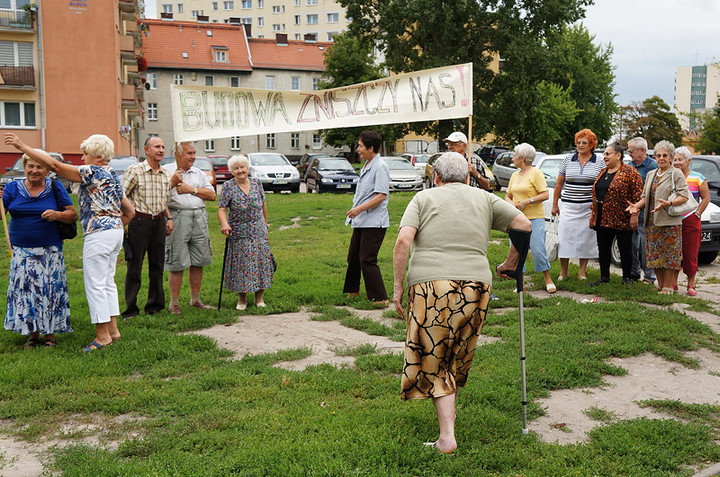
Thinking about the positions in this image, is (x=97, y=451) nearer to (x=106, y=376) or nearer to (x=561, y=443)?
(x=106, y=376)

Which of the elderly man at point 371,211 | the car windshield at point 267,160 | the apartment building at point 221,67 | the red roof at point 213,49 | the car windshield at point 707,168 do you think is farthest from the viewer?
the apartment building at point 221,67

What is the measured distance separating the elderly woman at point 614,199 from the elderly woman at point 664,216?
14 cm

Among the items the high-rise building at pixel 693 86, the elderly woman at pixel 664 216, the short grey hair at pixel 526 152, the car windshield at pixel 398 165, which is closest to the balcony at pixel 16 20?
the car windshield at pixel 398 165

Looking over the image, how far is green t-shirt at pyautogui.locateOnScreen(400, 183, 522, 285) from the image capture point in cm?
438

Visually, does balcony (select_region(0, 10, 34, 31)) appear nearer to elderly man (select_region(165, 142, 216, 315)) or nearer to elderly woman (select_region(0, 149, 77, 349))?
elderly man (select_region(165, 142, 216, 315))

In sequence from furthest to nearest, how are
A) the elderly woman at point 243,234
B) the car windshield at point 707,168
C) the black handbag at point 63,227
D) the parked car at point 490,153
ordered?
the parked car at point 490,153
the car windshield at point 707,168
the elderly woman at point 243,234
the black handbag at point 63,227

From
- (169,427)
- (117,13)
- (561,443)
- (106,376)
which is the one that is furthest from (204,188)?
(117,13)

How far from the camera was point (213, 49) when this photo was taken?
230 feet

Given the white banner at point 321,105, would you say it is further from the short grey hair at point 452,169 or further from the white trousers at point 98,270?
the short grey hair at point 452,169

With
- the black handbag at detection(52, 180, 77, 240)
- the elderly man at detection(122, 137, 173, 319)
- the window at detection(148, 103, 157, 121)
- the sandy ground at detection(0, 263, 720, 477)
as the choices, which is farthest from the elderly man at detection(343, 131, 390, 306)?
the window at detection(148, 103, 157, 121)

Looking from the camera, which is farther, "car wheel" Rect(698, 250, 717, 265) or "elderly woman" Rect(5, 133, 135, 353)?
"car wheel" Rect(698, 250, 717, 265)

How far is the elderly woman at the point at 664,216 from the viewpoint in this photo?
29.8 ft

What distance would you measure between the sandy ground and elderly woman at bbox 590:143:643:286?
107 cm

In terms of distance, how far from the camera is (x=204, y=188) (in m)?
8.48
